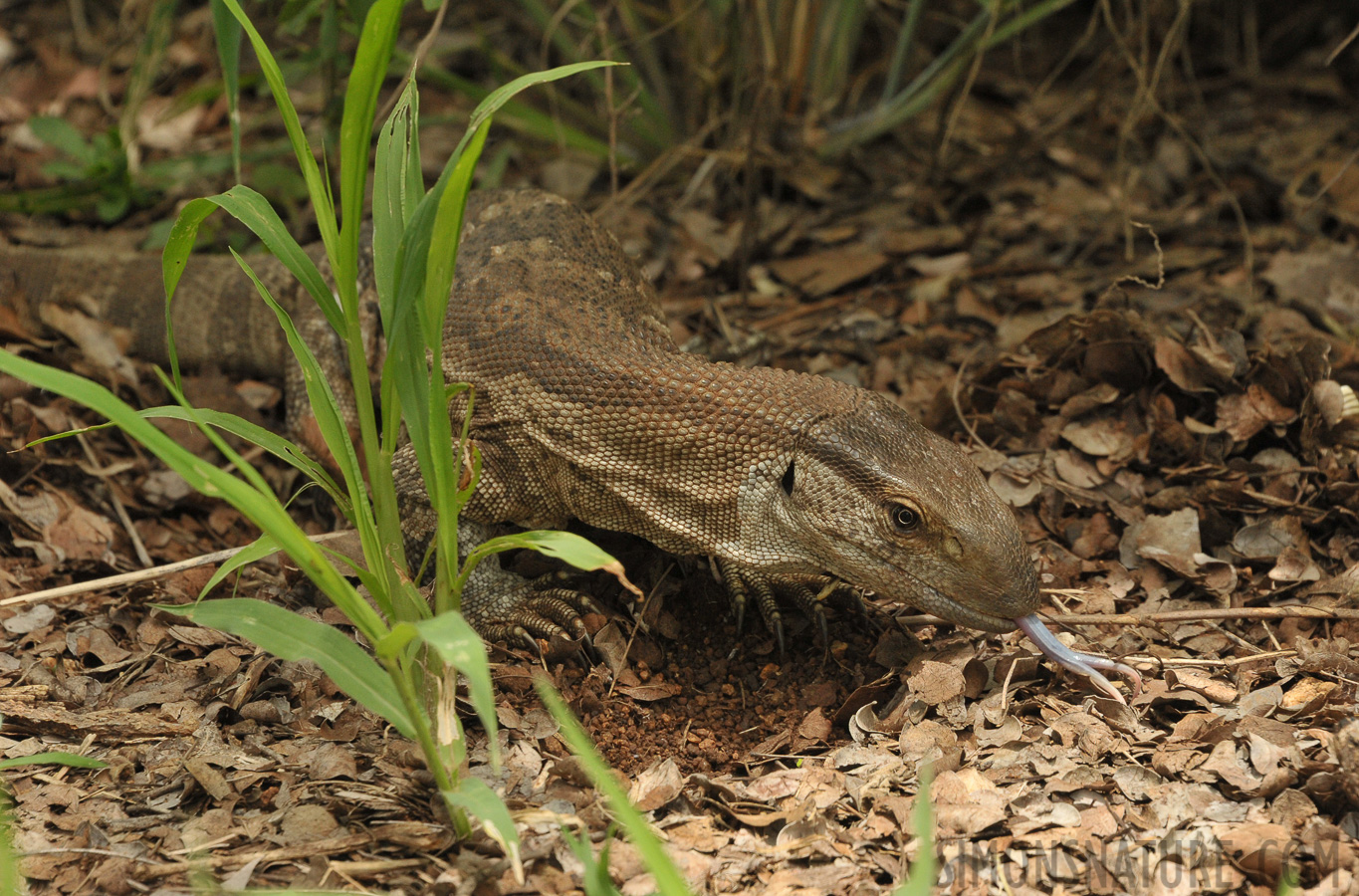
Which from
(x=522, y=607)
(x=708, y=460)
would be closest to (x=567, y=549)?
(x=708, y=460)

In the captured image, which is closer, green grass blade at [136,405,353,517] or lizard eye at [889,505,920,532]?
green grass blade at [136,405,353,517]

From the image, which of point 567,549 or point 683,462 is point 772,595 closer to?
point 683,462

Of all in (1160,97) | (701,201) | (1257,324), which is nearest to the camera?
(1257,324)

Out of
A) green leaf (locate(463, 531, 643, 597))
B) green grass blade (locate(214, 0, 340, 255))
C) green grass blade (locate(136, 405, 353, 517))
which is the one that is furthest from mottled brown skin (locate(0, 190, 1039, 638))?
green grass blade (locate(214, 0, 340, 255))

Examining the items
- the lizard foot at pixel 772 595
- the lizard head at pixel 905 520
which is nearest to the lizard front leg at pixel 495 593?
the lizard foot at pixel 772 595

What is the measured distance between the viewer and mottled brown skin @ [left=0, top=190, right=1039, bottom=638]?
3.46 meters

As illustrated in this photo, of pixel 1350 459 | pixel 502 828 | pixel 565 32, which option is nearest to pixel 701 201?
pixel 565 32

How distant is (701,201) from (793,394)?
297 cm

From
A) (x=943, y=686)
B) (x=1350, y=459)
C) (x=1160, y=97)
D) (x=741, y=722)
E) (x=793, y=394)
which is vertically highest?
(x=1160, y=97)

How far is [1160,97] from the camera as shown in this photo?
6926 mm

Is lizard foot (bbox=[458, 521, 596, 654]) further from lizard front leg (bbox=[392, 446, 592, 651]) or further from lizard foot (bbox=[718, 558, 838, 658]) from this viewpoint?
lizard foot (bbox=[718, 558, 838, 658])

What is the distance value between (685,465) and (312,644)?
1.46 meters

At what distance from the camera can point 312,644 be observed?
2.59m

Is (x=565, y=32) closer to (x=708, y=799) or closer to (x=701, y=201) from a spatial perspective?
(x=701, y=201)
